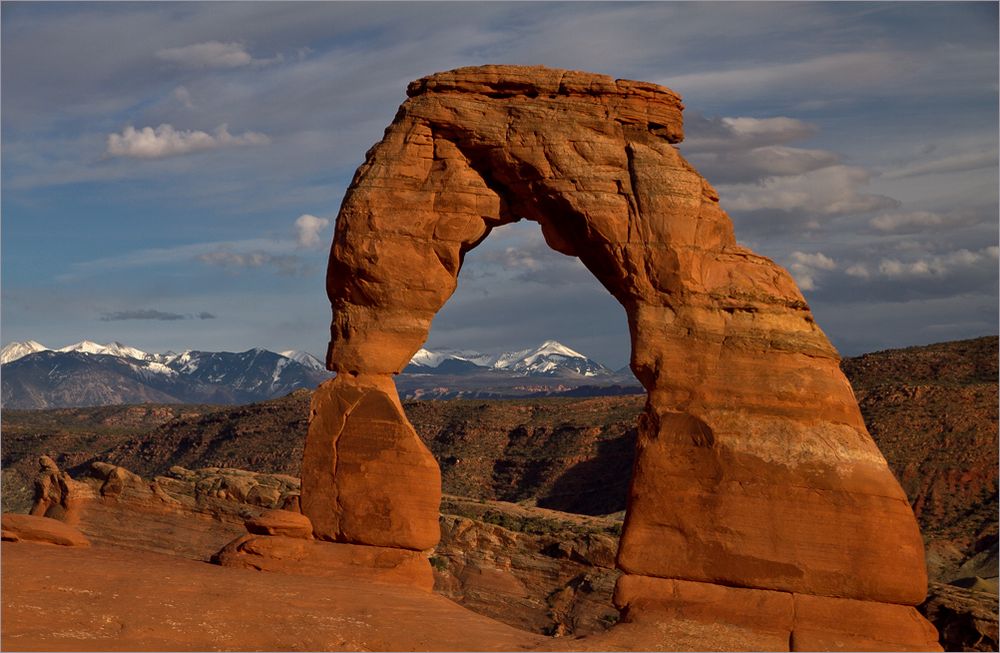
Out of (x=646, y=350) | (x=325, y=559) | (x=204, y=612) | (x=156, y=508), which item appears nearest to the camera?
(x=204, y=612)

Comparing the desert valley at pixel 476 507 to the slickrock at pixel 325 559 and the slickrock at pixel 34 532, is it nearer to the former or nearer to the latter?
the slickrock at pixel 325 559

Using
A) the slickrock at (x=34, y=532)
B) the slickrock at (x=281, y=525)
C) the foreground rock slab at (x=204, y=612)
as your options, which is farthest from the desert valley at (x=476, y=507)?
the slickrock at (x=34, y=532)

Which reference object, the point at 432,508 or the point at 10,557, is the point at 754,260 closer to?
the point at 432,508

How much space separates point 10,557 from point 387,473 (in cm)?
689

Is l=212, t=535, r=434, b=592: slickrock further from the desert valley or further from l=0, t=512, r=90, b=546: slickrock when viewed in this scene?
l=0, t=512, r=90, b=546: slickrock

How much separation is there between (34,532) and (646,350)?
11.7 metres

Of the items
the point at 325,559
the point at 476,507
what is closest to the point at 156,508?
the point at 325,559

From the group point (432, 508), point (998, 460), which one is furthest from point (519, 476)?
point (432, 508)

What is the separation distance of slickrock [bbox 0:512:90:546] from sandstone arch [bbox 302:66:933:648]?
441 cm

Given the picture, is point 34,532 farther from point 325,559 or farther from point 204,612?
point 204,612

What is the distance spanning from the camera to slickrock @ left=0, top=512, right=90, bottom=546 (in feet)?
80.5

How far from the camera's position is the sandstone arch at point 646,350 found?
76.9 ft

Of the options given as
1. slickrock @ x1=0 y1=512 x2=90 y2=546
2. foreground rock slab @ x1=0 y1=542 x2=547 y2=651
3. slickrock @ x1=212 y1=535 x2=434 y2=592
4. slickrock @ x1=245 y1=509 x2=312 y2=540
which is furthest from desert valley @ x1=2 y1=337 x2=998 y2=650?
slickrock @ x1=0 y1=512 x2=90 y2=546

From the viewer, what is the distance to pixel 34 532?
80.9 feet
